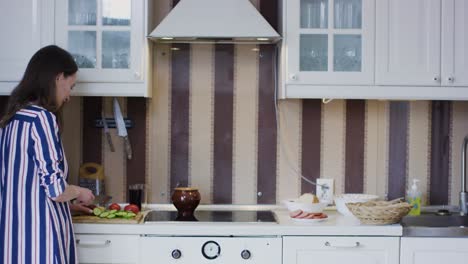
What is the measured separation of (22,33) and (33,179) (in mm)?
804

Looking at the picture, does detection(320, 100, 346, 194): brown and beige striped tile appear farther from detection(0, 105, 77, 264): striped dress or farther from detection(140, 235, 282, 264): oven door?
detection(0, 105, 77, 264): striped dress

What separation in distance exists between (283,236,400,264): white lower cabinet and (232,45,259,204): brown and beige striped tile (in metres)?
0.60

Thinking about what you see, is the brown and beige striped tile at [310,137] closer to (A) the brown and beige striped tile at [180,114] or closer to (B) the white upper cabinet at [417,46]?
(B) the white upper cabinet at [417,46]

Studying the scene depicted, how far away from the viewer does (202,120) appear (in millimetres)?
3418

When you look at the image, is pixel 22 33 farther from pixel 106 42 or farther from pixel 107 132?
pixel 107 132

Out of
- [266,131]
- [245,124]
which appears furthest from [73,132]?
[266,131]

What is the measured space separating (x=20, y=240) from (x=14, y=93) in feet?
2.00

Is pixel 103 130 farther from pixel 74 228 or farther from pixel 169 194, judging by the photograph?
pixel 74 228

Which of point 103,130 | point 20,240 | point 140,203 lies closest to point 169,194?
point 140,203

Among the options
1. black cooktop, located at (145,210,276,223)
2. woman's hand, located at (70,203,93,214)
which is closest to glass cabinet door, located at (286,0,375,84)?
black cooktop, located at (145,210,276,223)

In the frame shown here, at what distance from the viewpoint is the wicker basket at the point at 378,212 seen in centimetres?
287

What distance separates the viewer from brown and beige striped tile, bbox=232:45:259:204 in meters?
3.41

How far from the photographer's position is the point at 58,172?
101 inches

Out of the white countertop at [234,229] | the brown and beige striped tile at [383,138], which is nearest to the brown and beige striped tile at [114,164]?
the white countertop at [234,229]
